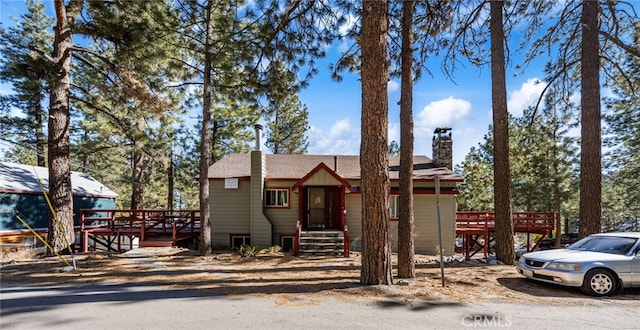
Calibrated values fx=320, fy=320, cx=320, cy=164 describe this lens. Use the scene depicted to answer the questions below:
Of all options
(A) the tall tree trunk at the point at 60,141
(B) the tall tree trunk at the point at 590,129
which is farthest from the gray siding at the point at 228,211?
(B) the tall tree trunk at the point at 590,129

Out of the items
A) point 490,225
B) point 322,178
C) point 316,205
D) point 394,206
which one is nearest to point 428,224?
point 394,206

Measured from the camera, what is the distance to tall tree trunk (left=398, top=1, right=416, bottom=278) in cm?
734

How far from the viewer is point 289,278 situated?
746 cm

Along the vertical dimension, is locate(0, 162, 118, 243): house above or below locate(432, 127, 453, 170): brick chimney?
below

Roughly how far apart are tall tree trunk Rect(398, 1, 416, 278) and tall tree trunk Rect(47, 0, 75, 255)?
35.6 feet

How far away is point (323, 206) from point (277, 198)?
2.13 metres

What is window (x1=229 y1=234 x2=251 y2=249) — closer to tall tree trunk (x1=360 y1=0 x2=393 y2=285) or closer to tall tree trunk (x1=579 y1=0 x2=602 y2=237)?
tall tree trunk (x1=360 y1=0 x2=393 y2=285)

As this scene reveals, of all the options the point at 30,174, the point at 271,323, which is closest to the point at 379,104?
the point at 271,323

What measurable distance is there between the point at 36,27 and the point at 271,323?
76.5 feet

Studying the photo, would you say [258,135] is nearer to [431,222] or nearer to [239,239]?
[239,239]

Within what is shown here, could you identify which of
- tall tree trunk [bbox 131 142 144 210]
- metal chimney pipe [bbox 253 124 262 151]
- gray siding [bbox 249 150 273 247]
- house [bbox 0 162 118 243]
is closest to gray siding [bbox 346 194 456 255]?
gray siding [bbox 249 150 273 247]

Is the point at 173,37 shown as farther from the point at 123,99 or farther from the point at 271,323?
the point at 271,323

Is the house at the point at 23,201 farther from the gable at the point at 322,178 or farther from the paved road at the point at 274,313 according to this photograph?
the gable at the point at 322,178

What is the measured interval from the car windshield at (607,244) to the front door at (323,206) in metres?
8.68
